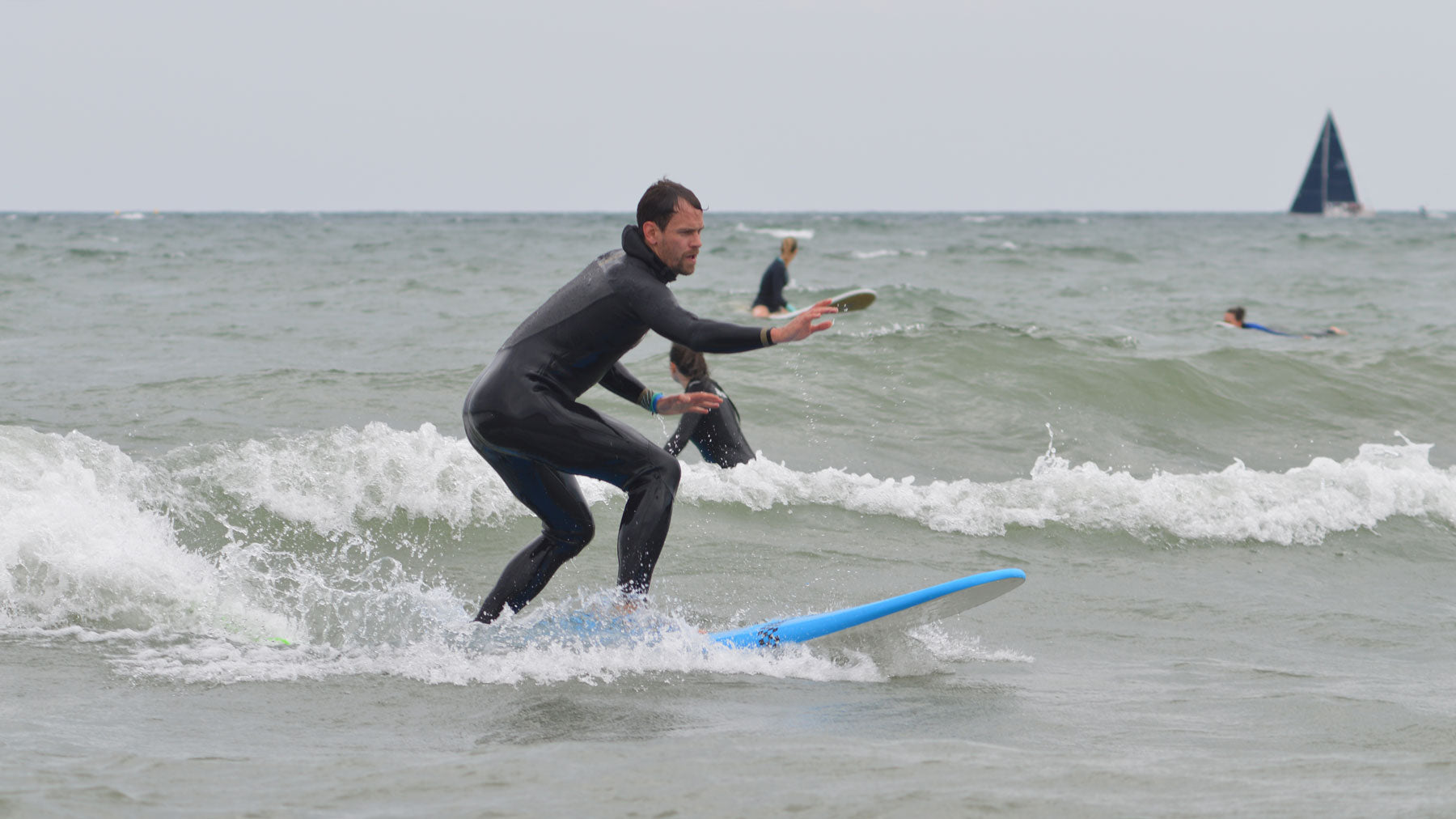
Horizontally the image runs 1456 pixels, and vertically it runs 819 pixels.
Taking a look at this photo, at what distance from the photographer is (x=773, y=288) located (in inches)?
766

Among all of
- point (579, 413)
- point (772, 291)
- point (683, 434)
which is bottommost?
point (683, 434)

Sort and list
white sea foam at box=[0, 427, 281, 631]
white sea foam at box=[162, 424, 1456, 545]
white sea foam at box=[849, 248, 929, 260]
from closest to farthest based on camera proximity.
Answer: white sea foam at box=[0, 427, 281, 631] → white sea foam at box=[162, 424, 1456, 545] → white sea foam at box=[849, 248, 929, 260]

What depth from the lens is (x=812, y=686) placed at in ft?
16.3

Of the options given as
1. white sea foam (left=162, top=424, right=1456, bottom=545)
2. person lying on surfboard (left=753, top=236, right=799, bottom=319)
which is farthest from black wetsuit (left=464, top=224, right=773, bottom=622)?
person lying on surfboard (left=753, top=236, right=799, bottom=319)

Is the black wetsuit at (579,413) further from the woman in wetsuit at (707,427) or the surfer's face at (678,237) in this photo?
the woman in wetsuit at (707,427)

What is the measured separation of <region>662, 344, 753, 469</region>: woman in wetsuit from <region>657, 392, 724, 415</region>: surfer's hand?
2168 mm

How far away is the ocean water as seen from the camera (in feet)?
12.4

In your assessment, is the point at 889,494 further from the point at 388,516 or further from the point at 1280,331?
the point at 1280,331

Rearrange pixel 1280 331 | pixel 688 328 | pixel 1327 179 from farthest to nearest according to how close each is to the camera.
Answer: pixel 1327 179 < pixel 1280 331 < pixel 688 328

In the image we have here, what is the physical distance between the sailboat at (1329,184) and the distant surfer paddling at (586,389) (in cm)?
11891

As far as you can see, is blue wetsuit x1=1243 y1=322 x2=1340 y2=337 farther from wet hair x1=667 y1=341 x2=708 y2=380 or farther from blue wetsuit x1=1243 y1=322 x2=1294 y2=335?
wet hair x1=667 y1=341 x2=708 y2=380

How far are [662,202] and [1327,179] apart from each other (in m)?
126

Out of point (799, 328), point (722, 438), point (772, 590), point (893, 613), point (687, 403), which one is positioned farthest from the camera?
point (722, 438)

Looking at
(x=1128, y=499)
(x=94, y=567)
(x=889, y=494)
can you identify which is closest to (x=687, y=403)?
(x=94, y=567)
